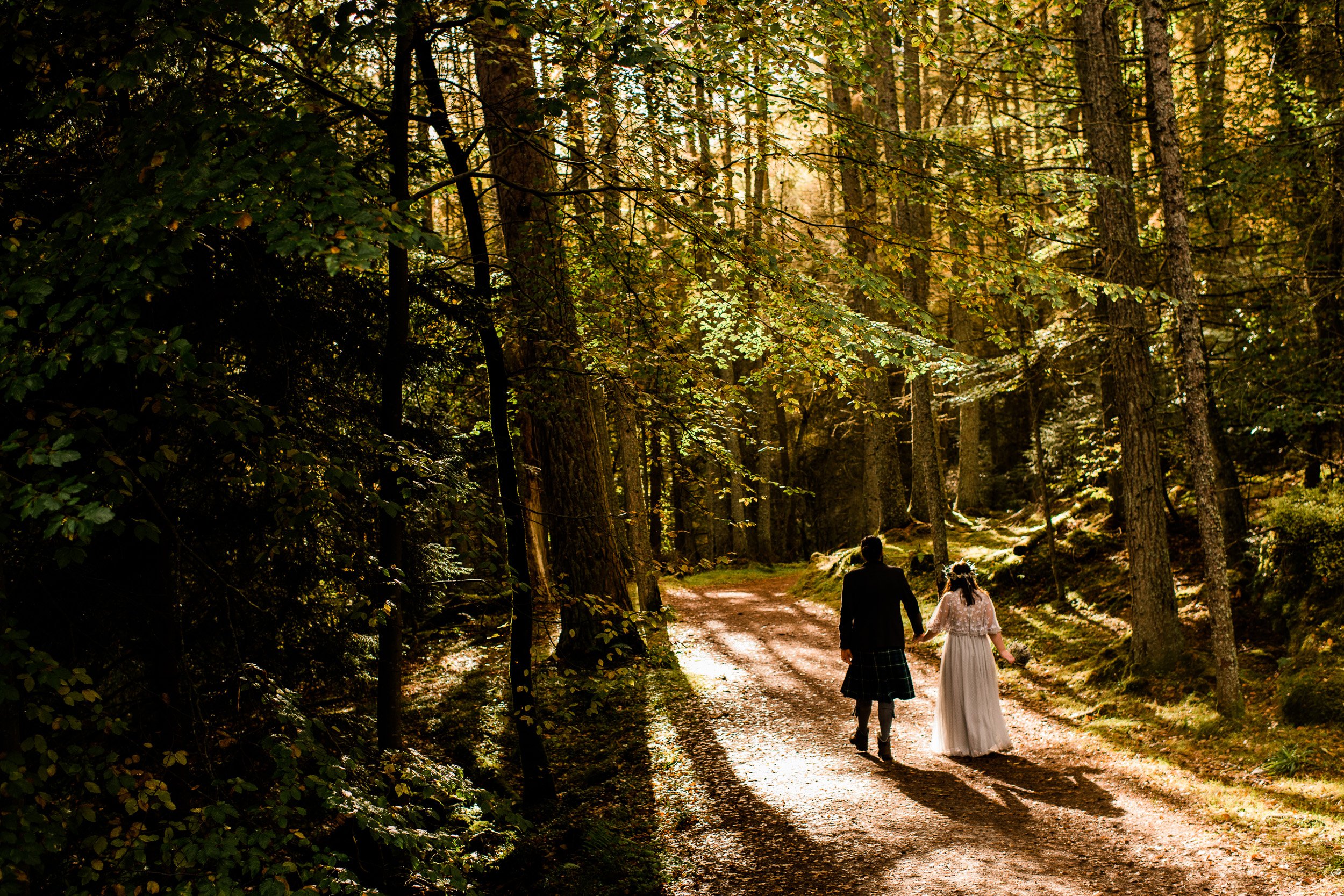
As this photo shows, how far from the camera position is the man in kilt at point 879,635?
752 cm

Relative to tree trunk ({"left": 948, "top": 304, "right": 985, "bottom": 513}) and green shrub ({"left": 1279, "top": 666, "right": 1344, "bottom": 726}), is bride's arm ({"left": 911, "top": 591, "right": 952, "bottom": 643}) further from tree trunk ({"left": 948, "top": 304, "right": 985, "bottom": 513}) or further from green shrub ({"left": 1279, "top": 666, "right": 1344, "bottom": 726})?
tree trunk ({"left": 948, "top": 304, "right": 985, "bottom": 513})

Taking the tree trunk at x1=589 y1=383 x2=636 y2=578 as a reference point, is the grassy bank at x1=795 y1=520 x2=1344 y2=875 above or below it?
below

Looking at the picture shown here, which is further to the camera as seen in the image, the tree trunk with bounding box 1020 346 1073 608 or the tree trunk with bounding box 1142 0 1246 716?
the tree trunk with bounding box 1020 346 1073 608

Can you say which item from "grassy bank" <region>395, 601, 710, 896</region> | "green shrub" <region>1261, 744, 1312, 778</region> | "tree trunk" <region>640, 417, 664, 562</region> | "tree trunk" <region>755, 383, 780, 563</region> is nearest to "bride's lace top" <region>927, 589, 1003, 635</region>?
"green shrub" <region>1261, 744, 1312, 778</region>

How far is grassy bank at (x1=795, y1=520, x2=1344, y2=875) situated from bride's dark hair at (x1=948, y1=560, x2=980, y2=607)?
195cm

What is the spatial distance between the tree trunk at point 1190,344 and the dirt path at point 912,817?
5.71 ft

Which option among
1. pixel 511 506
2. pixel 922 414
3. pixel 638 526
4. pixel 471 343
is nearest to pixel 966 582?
pixel 511 506

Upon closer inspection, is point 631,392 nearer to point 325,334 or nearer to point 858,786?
point 325,334

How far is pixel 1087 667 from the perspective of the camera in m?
9.69

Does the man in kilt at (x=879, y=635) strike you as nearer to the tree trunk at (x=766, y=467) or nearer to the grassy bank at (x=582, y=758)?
the grassy bank at (x=582, y=758)

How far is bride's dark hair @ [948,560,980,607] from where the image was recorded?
775cm

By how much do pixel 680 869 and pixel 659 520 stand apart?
2136 cm

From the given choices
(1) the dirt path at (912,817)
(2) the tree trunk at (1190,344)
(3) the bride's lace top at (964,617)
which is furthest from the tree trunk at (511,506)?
(2) the tree trunk at (1190,344)

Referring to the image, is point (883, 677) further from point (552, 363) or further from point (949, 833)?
point (552, 363)
